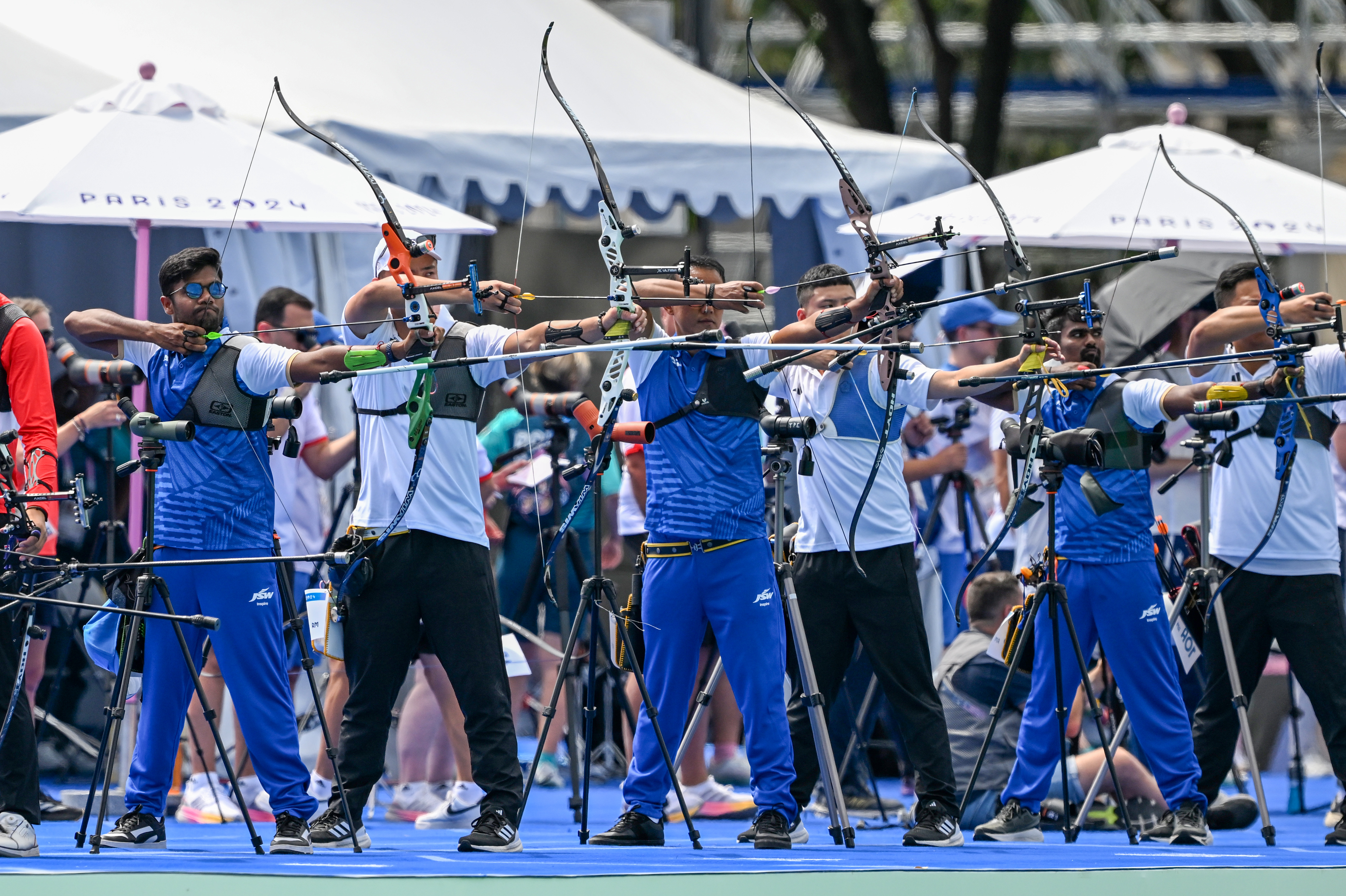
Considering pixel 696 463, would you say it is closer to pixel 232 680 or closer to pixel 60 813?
pixel 232 680

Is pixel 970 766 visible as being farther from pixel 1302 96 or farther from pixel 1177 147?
pixel 1302 96

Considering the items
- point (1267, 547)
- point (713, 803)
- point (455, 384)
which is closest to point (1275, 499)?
point (1267, 547)

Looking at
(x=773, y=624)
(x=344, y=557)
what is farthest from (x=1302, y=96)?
(x=344, y=557)

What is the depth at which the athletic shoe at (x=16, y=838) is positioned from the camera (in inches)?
197

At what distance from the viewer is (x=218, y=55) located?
28.3 feet

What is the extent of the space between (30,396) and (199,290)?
1.81ft

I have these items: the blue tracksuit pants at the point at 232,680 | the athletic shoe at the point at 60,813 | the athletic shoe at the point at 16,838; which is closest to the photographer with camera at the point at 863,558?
the blue tracksuit pants at the point at 232,680

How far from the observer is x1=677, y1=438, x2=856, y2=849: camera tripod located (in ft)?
18.3

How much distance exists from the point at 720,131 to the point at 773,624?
4183 mm

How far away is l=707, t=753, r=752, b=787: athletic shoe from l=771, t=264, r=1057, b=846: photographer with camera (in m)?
1.74

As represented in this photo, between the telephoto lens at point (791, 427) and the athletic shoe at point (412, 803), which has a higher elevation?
the telephoto lens at point (791, 427)

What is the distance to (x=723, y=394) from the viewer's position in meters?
5.55

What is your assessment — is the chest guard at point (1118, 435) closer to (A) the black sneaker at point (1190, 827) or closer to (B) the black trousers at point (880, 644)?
(B) the black trousers at point (880, 644)

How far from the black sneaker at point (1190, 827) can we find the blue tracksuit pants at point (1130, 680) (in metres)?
0.02
